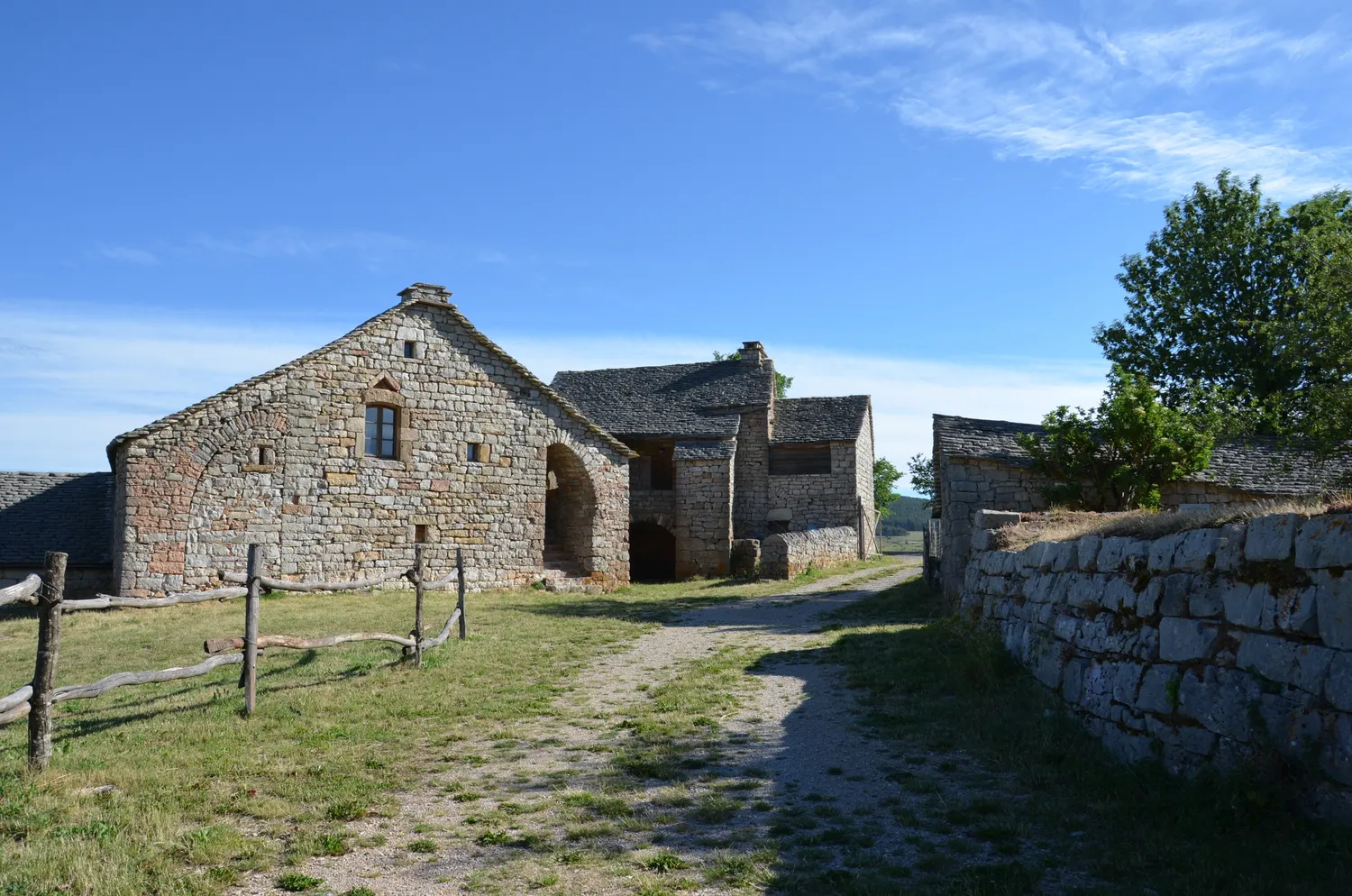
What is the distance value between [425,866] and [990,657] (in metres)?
6.09

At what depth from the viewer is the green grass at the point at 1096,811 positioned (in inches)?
168

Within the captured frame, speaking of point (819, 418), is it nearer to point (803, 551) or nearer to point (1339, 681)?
point (803, 551)

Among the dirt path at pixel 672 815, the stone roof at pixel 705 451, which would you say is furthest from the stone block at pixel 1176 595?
the stone roof at pixel 705 451

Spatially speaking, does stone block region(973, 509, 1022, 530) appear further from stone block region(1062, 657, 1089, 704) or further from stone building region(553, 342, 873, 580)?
stone building region(553, 342, 873, 580)

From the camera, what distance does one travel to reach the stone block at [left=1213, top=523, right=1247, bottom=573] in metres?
5.50

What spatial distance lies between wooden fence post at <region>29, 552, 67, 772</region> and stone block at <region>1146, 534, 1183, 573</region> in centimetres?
766

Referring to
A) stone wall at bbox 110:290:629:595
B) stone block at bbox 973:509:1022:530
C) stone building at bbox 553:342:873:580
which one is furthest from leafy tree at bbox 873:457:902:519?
stone block at bbox 973:509:1022:530

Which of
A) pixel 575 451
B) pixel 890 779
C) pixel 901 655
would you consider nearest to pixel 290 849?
pixel 890 779

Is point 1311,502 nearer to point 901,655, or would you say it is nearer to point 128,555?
point 901,655

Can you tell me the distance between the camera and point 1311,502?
6.02 meters

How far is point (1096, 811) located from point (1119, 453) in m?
12.9

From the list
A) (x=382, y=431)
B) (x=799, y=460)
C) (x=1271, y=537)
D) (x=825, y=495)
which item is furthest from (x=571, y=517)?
(x=1271, y=537)

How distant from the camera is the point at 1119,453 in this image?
54.9 feet

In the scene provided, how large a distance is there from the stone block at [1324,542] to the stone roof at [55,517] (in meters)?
23.6
